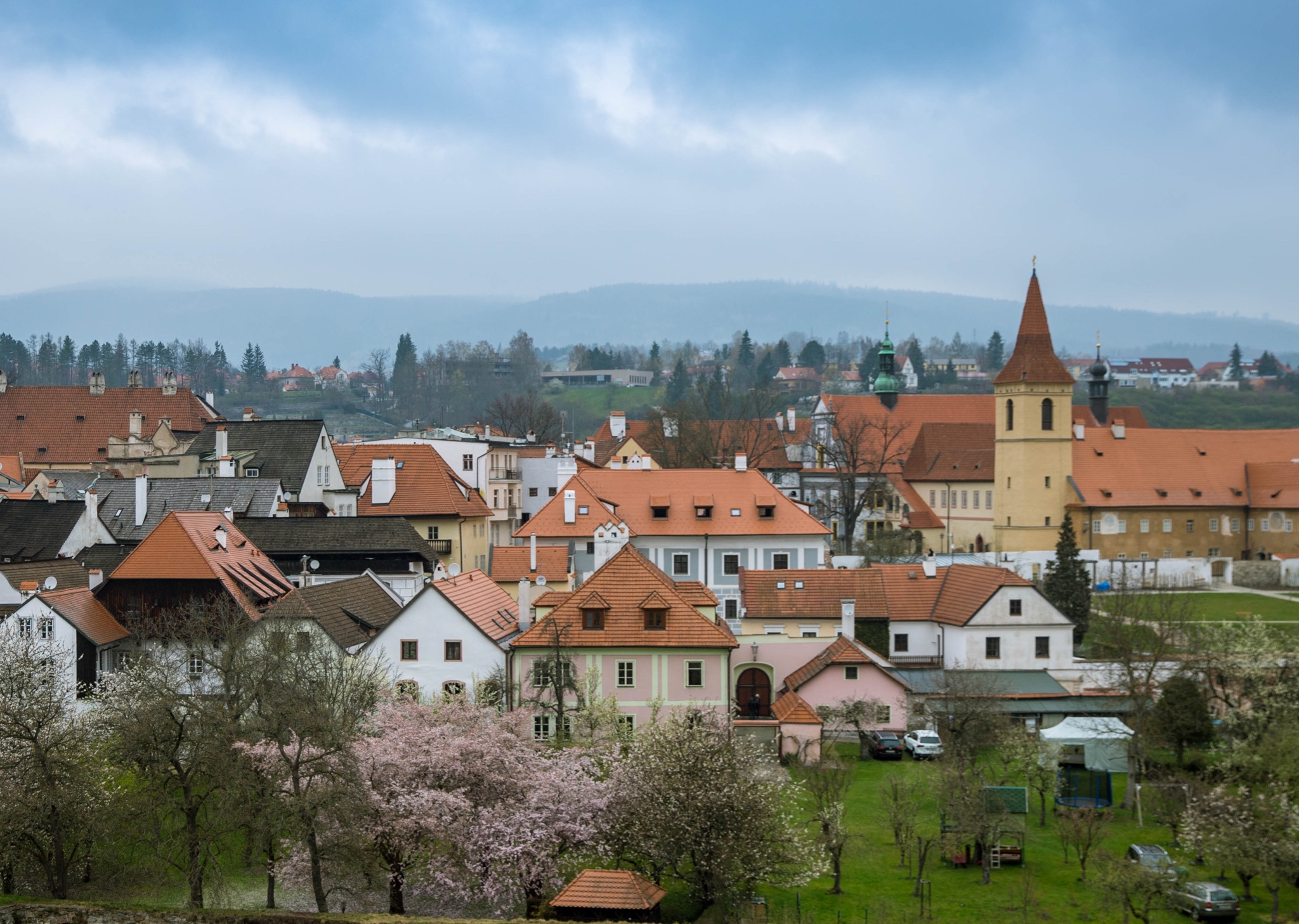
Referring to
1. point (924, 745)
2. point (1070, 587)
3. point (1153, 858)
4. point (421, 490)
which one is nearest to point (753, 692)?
point (924, 745)

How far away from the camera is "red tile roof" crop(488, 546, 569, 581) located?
181 ft

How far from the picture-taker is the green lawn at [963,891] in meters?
29.7

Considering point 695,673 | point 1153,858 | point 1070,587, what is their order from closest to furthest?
point 1153,858 < point 695,673 < point 1070,587

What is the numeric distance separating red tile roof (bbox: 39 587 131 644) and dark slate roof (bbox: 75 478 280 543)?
40.8 feet

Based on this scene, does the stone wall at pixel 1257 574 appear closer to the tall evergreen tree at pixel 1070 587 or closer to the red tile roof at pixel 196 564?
the tall evergreen tree at pixel 1070 587

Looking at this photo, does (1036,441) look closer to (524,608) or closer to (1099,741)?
(1099,741)

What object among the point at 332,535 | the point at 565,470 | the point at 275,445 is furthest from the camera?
the point at 565,470

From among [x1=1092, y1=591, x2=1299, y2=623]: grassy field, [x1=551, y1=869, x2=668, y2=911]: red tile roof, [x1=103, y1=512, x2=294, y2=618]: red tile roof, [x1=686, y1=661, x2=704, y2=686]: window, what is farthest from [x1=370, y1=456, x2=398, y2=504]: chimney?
[x1=551, y1=869, x2=668, y2=911]: red tile roof

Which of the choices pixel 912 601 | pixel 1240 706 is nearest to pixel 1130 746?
pixel 1240 706

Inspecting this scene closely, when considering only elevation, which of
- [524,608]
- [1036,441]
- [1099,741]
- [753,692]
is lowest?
[1099,741]

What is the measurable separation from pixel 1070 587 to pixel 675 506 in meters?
18.7

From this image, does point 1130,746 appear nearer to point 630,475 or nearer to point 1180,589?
point 630,475

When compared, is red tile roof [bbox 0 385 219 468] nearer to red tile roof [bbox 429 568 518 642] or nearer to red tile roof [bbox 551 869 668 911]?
red tile roof [bbox 429 568 518 642]

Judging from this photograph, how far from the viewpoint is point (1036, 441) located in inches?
3408
